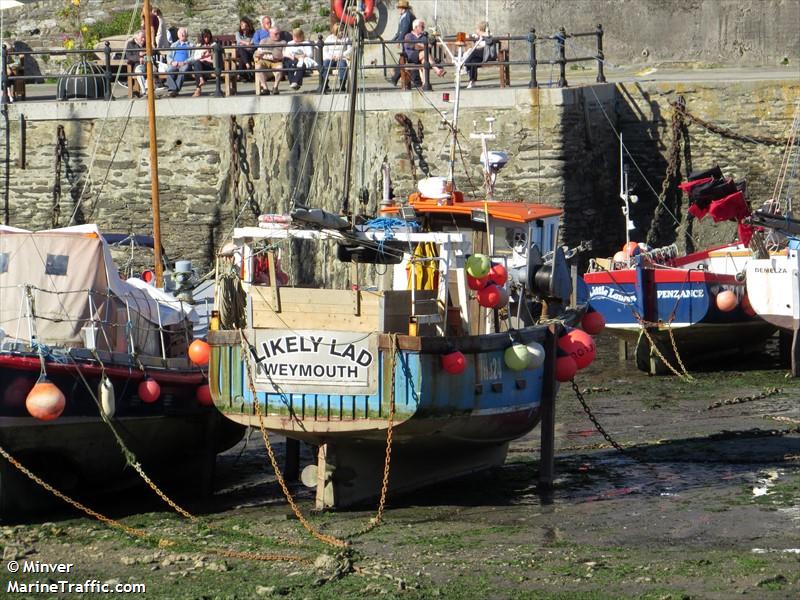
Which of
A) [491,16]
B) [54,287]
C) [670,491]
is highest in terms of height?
[491,16]

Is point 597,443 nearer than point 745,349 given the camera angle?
Yes

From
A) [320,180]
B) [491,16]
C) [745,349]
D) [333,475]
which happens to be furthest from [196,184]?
[333,475]

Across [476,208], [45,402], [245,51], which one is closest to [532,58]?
[245,51]

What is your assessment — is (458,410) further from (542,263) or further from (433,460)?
(542,263)

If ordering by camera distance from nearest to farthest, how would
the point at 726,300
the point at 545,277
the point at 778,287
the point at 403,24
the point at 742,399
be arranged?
1. the point at 545,277
2. the point at 742,399
3. the point at 778,287
4. the point at 726,300
5. the point at 403,24

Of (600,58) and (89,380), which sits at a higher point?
(600,58)

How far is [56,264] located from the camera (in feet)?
45.3

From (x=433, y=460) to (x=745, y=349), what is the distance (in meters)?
7.81

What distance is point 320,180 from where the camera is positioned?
23328 mm

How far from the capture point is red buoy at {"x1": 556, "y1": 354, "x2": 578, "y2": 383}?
14.1 meters

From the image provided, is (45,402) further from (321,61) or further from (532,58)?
(532,58)

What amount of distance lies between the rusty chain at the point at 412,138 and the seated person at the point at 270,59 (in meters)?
2.17

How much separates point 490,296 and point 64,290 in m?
3.65

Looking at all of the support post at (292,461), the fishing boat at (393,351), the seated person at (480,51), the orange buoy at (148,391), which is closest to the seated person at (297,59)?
the seated person at (480,51)
